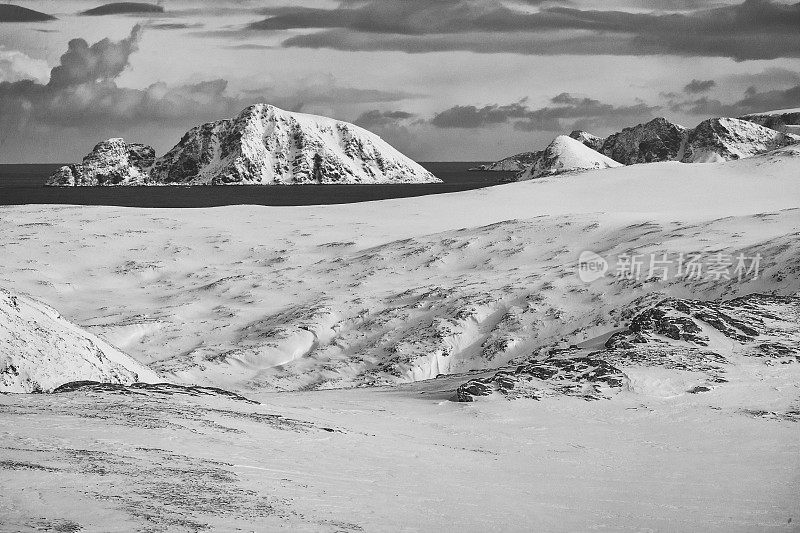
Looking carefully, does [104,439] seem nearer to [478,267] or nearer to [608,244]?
[478,267]

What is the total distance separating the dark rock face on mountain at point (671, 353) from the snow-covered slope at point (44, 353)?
23.9ft

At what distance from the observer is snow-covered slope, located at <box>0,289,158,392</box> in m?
14.9

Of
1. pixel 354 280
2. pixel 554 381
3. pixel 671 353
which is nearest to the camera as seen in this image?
pixel 554 381

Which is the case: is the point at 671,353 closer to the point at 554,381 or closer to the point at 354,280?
the point at 554,381

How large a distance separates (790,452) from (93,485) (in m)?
10.9

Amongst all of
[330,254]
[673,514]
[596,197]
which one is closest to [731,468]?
[673,514]

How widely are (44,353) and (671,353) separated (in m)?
13.5

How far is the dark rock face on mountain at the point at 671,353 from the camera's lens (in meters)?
18.0

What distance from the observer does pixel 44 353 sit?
1565 cm

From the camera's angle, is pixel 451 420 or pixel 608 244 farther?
pixel 608 244

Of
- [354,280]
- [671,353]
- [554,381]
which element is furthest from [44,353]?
[354,280]

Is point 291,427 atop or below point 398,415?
atop

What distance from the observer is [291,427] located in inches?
523

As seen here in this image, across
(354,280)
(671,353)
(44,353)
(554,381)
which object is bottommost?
(354,280)
